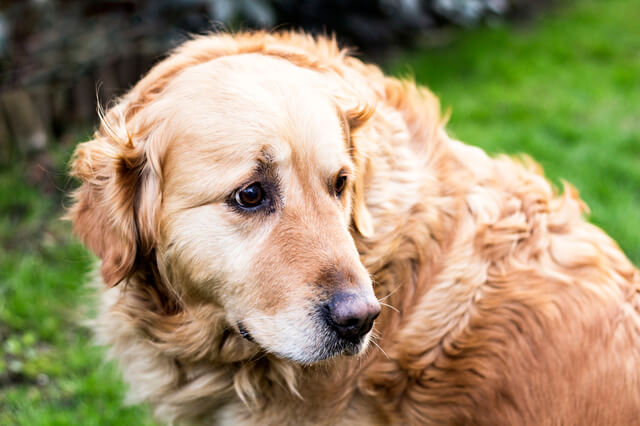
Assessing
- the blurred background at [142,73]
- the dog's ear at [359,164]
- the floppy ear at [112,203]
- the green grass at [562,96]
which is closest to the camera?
the floppy ear at [112,203]

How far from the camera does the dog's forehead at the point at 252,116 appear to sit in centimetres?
228

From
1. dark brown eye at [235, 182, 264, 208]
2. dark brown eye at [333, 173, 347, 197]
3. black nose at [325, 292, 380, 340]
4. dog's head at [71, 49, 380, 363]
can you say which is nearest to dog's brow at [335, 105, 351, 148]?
dog's head at [71, 49, 380, 363]

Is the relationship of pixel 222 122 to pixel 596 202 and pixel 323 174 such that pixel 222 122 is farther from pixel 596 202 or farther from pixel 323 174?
pixel 596 202

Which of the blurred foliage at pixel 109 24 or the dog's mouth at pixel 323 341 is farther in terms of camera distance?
the blurred foliage at pixel 109 24

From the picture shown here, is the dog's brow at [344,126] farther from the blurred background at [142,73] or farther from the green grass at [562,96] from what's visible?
the green grass at [562,96]

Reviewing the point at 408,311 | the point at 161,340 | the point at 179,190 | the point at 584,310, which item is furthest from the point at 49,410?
the point at 584,310

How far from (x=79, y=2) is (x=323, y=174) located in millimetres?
4167

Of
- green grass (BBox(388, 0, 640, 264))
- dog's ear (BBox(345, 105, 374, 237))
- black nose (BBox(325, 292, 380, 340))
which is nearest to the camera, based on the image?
black nose (BBox(325, 292, 380, 340))

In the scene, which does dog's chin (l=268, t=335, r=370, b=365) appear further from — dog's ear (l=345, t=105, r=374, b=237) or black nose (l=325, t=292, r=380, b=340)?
dog's ear (l=345, t=105, r=374, b=237)

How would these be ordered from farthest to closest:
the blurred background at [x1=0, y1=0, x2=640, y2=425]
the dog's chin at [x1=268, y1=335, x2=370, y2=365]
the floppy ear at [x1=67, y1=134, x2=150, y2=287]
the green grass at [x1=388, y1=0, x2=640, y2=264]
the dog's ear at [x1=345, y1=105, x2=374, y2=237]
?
the green grass at [x1=388, y1=0, x2=640, y2=264]
the blurred background at [x1=0, y1=0, x2=640, y2=425]
the dog's ear at [x1=345, y1=105, x2=374, y2=237]
the floppy ear at [x1=67, y1=134, x2=150, y2=287]
the dog's chin at [x1=268, y1=335, x2=370, y2=365]

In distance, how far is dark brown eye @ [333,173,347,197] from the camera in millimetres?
2465

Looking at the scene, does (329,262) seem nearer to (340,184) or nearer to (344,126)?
(340,184)

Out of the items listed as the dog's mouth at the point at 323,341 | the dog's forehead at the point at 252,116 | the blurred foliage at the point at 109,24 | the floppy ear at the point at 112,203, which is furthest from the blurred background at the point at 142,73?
the dog's mouth at the point at 323,341

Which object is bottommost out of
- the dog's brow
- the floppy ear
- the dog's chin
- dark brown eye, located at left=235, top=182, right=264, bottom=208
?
the dog's chin
